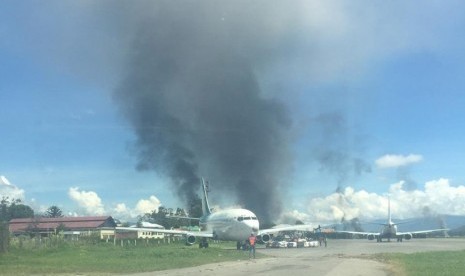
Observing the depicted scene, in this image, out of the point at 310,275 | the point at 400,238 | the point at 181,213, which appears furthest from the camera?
the point at 181,213

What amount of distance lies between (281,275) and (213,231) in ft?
118

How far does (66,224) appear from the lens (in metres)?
118

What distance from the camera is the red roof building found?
113525 mm

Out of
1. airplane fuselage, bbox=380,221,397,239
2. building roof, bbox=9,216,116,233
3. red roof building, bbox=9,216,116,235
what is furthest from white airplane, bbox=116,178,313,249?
building roof, bbox=9,216,116,233

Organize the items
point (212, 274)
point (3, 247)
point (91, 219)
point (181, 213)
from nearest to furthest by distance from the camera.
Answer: point (212, 274) < point (3, 247) < point (91, 219) < point (181, 213)

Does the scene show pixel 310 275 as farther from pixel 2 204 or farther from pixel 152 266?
pixel 2 204

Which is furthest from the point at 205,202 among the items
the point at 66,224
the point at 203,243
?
the point at 66,224

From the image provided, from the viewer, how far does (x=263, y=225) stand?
321 ft

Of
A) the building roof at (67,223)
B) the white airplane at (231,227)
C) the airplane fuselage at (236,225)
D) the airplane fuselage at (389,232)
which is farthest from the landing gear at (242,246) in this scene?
the building roof at (67,223)

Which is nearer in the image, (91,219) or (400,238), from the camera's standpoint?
(400,238)

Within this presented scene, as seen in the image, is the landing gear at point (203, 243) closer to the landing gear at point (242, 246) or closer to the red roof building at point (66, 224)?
the landing gear at point (242, 246)

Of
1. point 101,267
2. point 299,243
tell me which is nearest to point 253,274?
point 101,267

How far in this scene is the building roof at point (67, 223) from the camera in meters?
115

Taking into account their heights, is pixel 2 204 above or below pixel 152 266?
above
